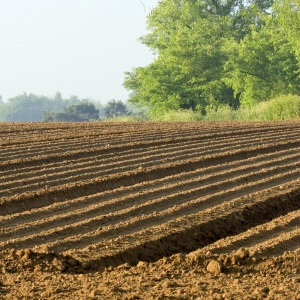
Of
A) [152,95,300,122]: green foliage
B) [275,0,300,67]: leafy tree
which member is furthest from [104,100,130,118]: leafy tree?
[152,95,300,122]: green foliage

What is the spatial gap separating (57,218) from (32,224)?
31 centimetres

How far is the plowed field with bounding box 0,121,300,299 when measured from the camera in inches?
184

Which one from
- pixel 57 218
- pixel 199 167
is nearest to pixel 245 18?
pixel 199 167

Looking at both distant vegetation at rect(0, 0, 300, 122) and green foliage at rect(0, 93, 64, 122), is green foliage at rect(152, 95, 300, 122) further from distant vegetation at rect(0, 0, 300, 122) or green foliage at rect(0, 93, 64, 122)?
green foliage at rect(0, 93, 64, 122)

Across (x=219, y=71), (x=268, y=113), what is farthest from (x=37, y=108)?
(x=268, y=113)

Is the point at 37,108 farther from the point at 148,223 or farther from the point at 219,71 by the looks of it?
the point at 148,223

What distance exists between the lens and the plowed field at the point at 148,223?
4.68m

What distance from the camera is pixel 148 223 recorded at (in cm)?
696

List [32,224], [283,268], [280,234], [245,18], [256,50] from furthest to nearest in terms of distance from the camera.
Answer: [245,18] < [256,50] < [32,224] < [280,234] < [283,268]

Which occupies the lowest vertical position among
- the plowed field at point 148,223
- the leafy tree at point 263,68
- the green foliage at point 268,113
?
the plowed field at point 148,223

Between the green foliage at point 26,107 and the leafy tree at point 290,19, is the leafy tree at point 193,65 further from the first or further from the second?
the green foliage at point 26,107

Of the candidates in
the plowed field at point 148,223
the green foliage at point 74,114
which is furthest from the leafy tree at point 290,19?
the green foliage at point 74,114

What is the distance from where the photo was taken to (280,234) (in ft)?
20.9

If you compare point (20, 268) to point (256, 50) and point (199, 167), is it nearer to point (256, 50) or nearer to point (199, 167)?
point (199, 167)
